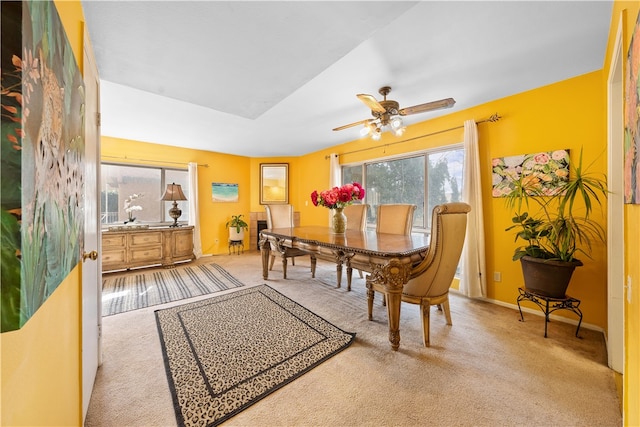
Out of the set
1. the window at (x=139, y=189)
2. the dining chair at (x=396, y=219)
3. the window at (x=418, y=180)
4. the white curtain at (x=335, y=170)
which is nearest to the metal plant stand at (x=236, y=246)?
the window at (x=139, y=189)

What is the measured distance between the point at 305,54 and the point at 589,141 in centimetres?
276

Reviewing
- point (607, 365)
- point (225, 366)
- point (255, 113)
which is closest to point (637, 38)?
point (607, 365)

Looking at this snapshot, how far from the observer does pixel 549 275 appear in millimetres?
2014

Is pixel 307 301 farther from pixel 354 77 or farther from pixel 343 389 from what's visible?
A: pixel 354 77

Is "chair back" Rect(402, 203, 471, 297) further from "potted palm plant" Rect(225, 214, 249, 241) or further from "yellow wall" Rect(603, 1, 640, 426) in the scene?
"potted palm plant" Rect(225, 214, 249, 241)

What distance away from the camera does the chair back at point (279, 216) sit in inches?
158

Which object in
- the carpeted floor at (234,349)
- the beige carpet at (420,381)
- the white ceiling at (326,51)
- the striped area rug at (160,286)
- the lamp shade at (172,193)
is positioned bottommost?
the beige carpet at (420,381)

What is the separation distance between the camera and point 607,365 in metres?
1.67

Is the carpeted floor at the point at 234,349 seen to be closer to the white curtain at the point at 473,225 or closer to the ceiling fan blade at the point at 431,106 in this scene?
the white curtain at the point at 473,225

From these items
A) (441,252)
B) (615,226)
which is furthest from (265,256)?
(615,226)

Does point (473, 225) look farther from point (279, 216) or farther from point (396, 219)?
point (279, 216)

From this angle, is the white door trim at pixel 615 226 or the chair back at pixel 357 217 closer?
the white door trim at pixel 615 226

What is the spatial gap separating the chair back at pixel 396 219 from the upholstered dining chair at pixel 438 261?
968 millimetres

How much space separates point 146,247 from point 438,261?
4.59 metres
